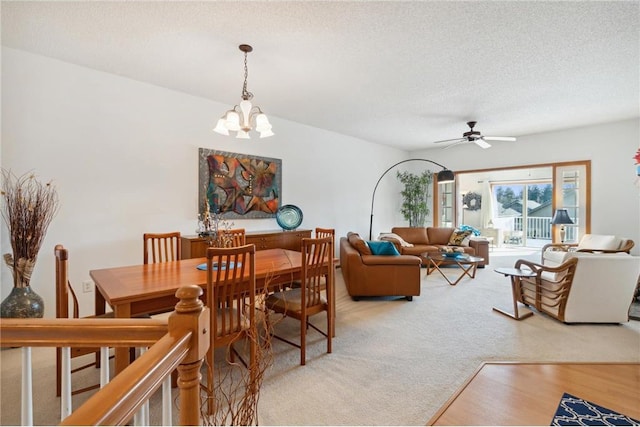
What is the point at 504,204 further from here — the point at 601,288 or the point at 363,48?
the point at 363,48

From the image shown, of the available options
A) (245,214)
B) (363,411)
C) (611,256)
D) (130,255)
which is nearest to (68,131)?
(130,255)

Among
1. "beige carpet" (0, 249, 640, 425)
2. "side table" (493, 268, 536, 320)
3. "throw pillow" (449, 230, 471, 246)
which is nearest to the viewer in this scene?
"beige carpet" (0, 249, 640, 425)

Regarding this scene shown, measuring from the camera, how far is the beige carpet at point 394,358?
186cm

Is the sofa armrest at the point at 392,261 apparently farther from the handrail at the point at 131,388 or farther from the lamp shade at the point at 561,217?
the lamp shade at the point at 561,217

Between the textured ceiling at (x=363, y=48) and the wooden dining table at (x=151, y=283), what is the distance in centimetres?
192

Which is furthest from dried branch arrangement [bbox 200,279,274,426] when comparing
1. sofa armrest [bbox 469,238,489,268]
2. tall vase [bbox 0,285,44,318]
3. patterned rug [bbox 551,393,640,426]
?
sofa armrest [bbox 469,238,489,268]

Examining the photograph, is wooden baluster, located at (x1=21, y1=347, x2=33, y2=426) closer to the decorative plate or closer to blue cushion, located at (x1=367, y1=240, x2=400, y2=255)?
blue cushion, located at (x1=367, y1=240, x2=400, y2=255)

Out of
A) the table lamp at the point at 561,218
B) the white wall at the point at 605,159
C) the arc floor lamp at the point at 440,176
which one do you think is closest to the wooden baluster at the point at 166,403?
the arc floor lamp at the point at 440,176

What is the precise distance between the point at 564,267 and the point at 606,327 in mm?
811

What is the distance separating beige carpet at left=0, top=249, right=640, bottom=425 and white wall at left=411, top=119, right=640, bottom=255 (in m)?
2.66

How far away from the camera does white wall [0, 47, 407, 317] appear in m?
2.78

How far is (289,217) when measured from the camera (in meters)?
4.87

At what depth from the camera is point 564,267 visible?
3010mm

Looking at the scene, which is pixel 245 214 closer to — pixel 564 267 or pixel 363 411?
pixel 363 411
